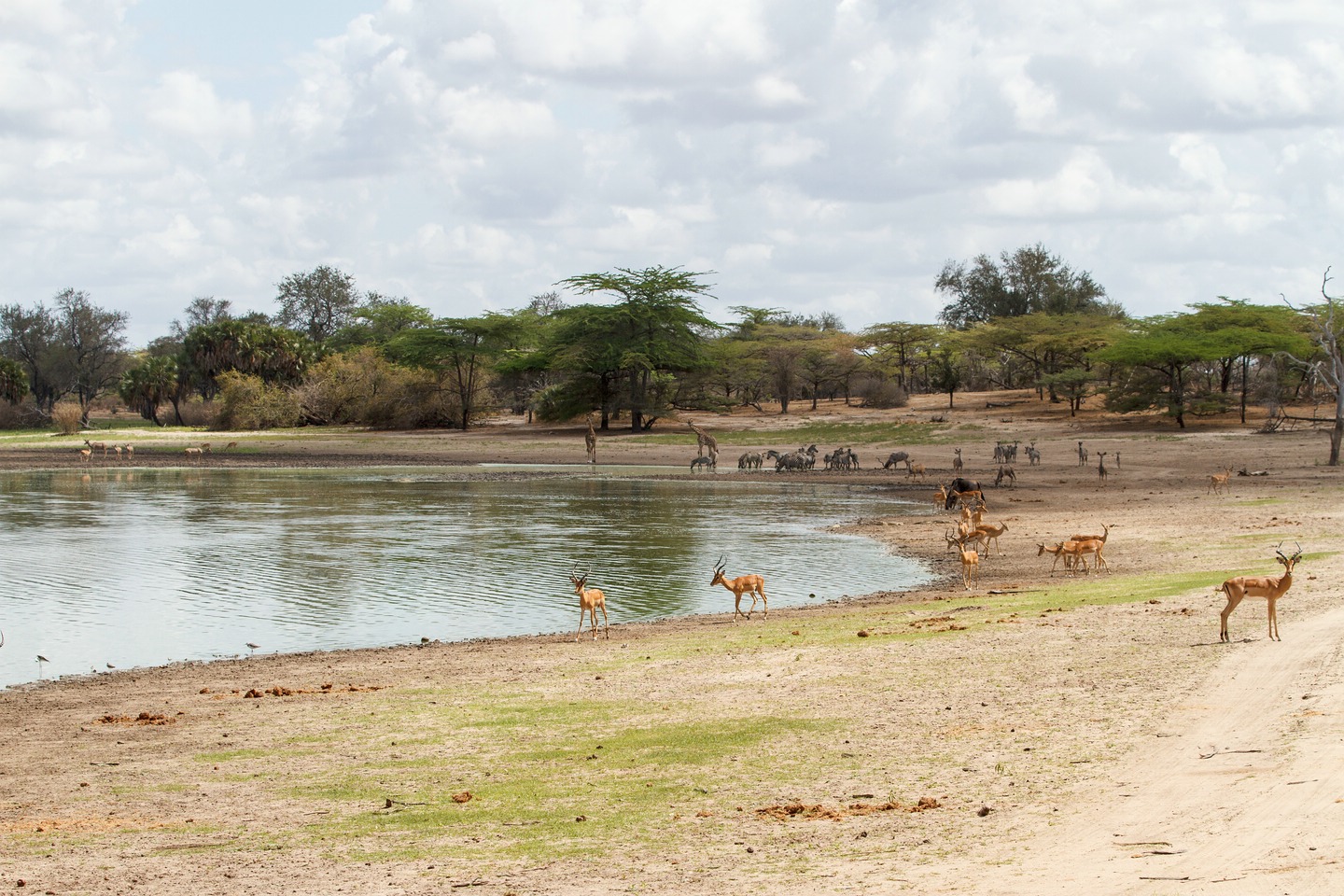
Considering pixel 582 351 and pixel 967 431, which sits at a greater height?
pixel 582 351

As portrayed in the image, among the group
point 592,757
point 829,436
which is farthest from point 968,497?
point 829,436

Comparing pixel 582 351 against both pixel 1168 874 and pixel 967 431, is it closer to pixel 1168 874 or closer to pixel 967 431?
pixel 967 431

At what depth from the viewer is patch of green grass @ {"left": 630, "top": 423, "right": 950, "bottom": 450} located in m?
57.8

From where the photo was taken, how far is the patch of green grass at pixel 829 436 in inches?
2277

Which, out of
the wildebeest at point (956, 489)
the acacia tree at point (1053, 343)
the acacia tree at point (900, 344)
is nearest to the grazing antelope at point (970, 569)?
the wildebeest at point (956, 489)

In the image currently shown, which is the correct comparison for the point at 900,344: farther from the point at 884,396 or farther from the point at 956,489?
the point at 956,489

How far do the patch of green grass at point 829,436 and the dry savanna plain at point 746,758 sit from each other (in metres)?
39.0

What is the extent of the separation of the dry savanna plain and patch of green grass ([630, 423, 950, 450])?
39009mm

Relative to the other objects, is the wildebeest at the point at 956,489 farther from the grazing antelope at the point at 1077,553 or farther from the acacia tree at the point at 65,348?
the acacia tree at the point at 65,348

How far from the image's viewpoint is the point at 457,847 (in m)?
7.88

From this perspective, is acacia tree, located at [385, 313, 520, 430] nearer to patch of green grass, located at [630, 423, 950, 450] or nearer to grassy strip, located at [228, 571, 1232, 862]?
patch of green grass, located at [630, 423, 950, 450]

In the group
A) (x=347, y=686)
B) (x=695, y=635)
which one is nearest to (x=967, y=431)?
(x=695, y=635)

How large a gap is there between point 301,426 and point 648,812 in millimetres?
75844

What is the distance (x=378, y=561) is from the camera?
2606 cm
